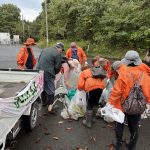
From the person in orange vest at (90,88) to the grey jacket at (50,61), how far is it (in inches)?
42.4

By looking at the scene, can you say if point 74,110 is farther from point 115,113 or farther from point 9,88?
point 115,113

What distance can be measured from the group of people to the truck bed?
85 centimetres

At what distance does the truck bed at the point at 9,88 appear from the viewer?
238 inches

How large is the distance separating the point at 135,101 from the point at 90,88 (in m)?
1.77

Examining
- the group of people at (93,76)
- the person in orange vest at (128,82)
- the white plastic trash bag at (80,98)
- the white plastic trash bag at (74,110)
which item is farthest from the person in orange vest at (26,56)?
the person in orange vest at (128,82)

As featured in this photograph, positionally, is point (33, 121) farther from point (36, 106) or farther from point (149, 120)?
point (149, 120)

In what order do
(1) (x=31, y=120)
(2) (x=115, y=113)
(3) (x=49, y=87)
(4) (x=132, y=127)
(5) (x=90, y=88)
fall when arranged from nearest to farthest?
(2) (x=115, y=113)
(4) (x=132, y=127)
(1) (x=31, y=120)
(5) (x=90, y=88)
(3) (x=49, y=87)

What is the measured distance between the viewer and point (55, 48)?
7.50 meters

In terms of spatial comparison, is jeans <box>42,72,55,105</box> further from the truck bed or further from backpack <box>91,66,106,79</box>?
backpack <box>91,66,106,79</box>

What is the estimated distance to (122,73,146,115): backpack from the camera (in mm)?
4734

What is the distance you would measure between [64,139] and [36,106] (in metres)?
1.06

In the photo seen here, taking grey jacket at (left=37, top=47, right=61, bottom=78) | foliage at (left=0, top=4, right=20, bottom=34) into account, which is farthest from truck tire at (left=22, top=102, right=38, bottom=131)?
foliage at (left=0, top=4, right=20, bottom=34)

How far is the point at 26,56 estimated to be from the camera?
911 cm

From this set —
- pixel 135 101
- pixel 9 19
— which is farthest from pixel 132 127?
pixel 9 19
